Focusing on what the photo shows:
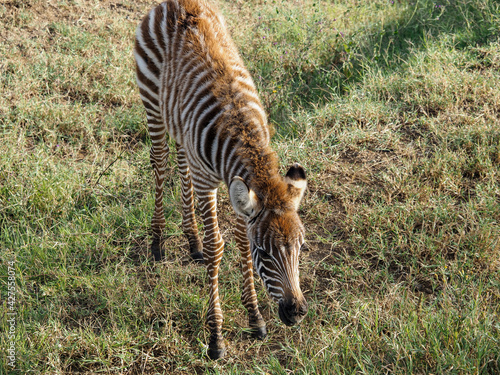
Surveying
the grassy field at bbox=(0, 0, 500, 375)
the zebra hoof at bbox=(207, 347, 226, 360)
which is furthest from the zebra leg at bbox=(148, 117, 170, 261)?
the zebra hoof at bbox=(207, 347, 226, 360)

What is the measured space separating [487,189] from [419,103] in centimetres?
190

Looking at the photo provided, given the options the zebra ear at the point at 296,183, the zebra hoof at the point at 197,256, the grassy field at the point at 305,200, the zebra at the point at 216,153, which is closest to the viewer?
the zebra at the point at 216,153

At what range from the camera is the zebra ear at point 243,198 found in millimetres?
3832

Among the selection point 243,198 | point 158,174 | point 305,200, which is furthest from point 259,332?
point 158,174

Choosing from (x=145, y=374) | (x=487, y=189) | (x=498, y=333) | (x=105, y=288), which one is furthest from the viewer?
(x=487, y=189)

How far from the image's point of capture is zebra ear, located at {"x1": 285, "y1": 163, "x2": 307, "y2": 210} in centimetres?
407

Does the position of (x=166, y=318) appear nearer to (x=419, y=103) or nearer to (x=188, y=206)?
(x=188, y=206)

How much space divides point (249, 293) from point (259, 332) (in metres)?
0.40

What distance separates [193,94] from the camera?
4852 mm

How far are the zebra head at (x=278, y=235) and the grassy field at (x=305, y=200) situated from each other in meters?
0.68

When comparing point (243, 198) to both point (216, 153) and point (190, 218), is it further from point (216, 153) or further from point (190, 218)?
point (190, 218)

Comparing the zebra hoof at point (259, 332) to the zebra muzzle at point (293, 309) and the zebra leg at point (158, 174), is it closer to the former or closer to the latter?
the zebra muzzle at point (293, 309)

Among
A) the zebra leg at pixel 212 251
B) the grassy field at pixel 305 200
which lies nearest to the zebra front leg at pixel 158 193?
the grassy field at pixel 305 200

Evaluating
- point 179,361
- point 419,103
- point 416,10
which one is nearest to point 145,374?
point 179,361
